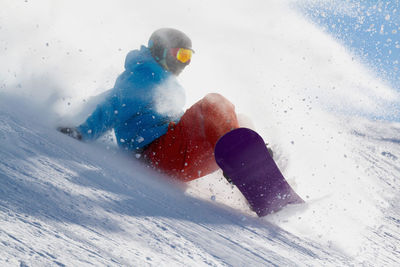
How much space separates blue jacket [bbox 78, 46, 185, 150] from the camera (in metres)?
2.03

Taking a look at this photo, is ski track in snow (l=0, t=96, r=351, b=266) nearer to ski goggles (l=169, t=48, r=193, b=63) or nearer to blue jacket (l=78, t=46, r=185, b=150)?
blue jacket (l=78, t=46, r=185, b=150)

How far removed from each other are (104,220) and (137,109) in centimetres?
127

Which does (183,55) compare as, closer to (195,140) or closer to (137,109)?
(137,109)

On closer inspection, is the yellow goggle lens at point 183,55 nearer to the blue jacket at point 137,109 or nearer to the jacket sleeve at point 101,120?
the blue jacket at point 137,109

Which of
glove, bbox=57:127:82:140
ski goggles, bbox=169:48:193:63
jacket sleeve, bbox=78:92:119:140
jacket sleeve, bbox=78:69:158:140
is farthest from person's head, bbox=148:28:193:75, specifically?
glove, bbox=57:127:82:140

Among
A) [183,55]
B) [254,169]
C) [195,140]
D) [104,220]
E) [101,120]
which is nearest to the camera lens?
[104,220]

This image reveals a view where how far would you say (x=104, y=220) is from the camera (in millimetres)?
855

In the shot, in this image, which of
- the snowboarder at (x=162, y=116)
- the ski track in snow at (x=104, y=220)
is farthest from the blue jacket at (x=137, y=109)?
the ski track in snow at (x=104, y=220)

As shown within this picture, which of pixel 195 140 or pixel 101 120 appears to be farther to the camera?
pixel 101 120

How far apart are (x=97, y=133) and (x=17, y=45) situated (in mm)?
1259

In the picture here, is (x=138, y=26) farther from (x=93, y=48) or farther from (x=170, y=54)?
(x=170, y=54)

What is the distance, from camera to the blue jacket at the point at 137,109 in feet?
6.65

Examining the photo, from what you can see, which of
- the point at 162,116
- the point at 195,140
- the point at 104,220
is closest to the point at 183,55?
the point at 162,116

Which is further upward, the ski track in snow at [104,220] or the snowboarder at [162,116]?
the snowboarder at [162,116]
